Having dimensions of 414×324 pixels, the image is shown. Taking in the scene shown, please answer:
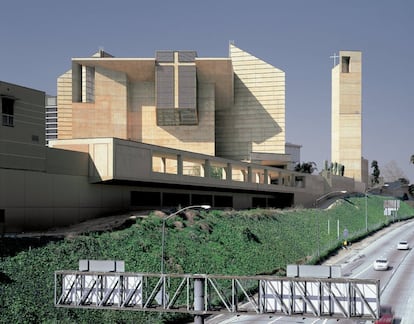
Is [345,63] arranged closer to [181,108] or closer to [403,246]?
[181,108]

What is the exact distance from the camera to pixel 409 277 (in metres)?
62.1

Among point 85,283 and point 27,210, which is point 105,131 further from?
point 85,283

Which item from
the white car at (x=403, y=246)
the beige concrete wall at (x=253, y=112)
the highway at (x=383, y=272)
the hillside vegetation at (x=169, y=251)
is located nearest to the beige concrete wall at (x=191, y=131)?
the beige concrete wall at (x=253, y=112)

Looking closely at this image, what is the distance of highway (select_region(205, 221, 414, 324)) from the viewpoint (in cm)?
4328

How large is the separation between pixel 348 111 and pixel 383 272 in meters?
81.4

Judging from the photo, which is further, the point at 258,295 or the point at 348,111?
the point at 348,111

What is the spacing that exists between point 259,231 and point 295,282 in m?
47.6

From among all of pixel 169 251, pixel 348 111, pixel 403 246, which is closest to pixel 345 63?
pixel 348 111

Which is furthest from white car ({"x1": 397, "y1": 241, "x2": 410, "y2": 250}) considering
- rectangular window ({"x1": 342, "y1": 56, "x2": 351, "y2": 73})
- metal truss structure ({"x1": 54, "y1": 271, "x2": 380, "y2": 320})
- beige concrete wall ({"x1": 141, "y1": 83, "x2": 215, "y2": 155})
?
rectangular window ({"x1": 342, "y1": 56, "x2": 351, "y2": 73})

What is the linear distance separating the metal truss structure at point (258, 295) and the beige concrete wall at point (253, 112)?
8609 centimetres

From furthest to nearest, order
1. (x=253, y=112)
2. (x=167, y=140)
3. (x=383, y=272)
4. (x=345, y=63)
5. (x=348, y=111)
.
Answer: (x=345, y=63) < (x=348, y=111) < (x=253, y=112) < (x=167, y=140) < (x=383, y=272)

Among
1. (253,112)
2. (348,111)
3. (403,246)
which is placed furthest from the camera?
(348,111)

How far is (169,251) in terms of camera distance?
2007 inches

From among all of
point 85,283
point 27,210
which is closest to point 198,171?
point 27,210
